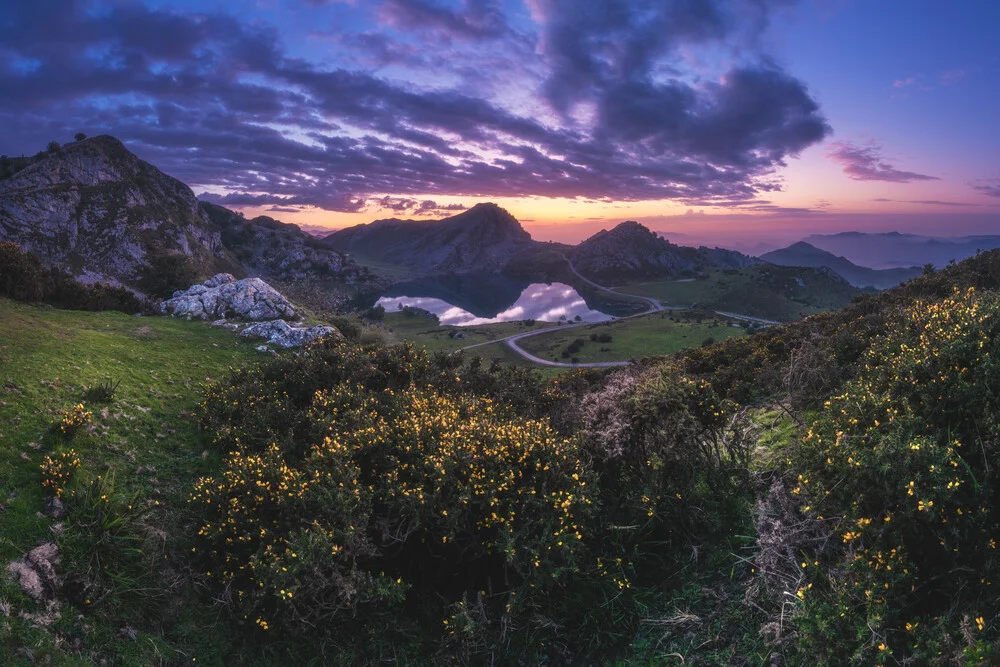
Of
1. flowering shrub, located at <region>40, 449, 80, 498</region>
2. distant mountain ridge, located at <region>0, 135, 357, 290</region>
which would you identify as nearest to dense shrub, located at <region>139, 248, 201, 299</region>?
flowering shrub, located at <region>40, 449, 80, 498</region>

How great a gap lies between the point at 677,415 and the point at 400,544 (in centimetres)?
646

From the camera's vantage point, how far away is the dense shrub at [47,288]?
62.7ft

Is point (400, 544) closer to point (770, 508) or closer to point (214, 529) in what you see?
point (214, 529)

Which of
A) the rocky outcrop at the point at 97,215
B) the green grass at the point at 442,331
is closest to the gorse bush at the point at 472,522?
the green grass at the point at 442,331

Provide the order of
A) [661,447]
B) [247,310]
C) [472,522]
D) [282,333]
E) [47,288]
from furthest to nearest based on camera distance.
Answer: [247,310] → [282,333] → [47,288] → [661,447] → [472,522]

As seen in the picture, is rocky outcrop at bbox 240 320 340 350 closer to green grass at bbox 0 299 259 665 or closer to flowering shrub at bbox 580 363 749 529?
green grass at bbox 0 299 259 665

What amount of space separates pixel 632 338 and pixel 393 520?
10655cm

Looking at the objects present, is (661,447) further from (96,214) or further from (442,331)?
(96,214)

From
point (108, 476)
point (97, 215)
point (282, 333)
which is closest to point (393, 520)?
point (108, 476)

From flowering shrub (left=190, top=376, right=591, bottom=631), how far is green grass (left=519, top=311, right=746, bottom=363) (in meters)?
83.5

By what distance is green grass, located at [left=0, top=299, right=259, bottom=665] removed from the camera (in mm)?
6875

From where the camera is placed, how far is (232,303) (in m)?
26.4

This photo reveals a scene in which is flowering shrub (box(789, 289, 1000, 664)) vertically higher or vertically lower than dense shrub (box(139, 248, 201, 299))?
lower

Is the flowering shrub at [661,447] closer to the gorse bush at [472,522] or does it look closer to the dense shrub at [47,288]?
the gorse bush at [472,522]
